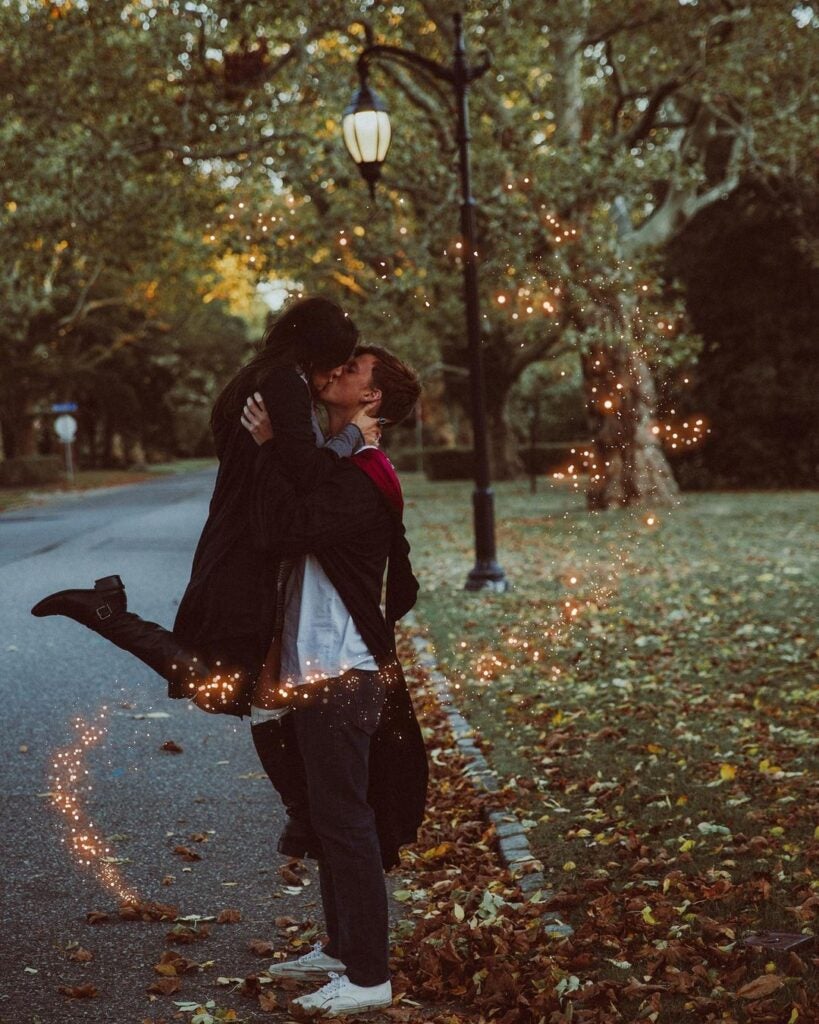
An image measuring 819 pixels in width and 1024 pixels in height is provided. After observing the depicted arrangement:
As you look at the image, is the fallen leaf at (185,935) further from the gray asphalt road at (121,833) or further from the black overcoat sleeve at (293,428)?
the black overcoat sleeve at (293,428)

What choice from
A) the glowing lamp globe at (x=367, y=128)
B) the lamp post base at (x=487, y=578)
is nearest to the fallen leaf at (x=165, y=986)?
the lamp post base at (x=487, y=578)

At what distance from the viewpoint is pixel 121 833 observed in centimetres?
541

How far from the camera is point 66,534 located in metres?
20.9

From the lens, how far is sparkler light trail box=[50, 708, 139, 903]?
487 cm

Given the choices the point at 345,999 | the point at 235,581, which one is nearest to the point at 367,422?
the point at 235,581

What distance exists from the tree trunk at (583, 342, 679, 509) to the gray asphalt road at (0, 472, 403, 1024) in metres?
15.4

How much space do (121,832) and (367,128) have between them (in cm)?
962

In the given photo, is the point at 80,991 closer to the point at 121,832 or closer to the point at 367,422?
the point at 121,832

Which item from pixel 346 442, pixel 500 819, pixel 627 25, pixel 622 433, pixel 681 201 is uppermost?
pixel 627 25

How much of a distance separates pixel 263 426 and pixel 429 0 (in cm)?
1894

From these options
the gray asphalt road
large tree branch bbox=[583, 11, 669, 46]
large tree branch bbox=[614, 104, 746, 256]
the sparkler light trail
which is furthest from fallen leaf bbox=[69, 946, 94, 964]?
large tree branch bbox=[614, 104, 746, 256]

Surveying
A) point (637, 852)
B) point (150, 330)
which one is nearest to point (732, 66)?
point (637, 852)

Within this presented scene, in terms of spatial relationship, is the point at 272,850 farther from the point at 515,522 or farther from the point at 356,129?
the point at 515,522

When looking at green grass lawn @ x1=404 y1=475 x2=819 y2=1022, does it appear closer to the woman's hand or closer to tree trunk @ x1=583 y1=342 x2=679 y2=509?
the woman's hand
